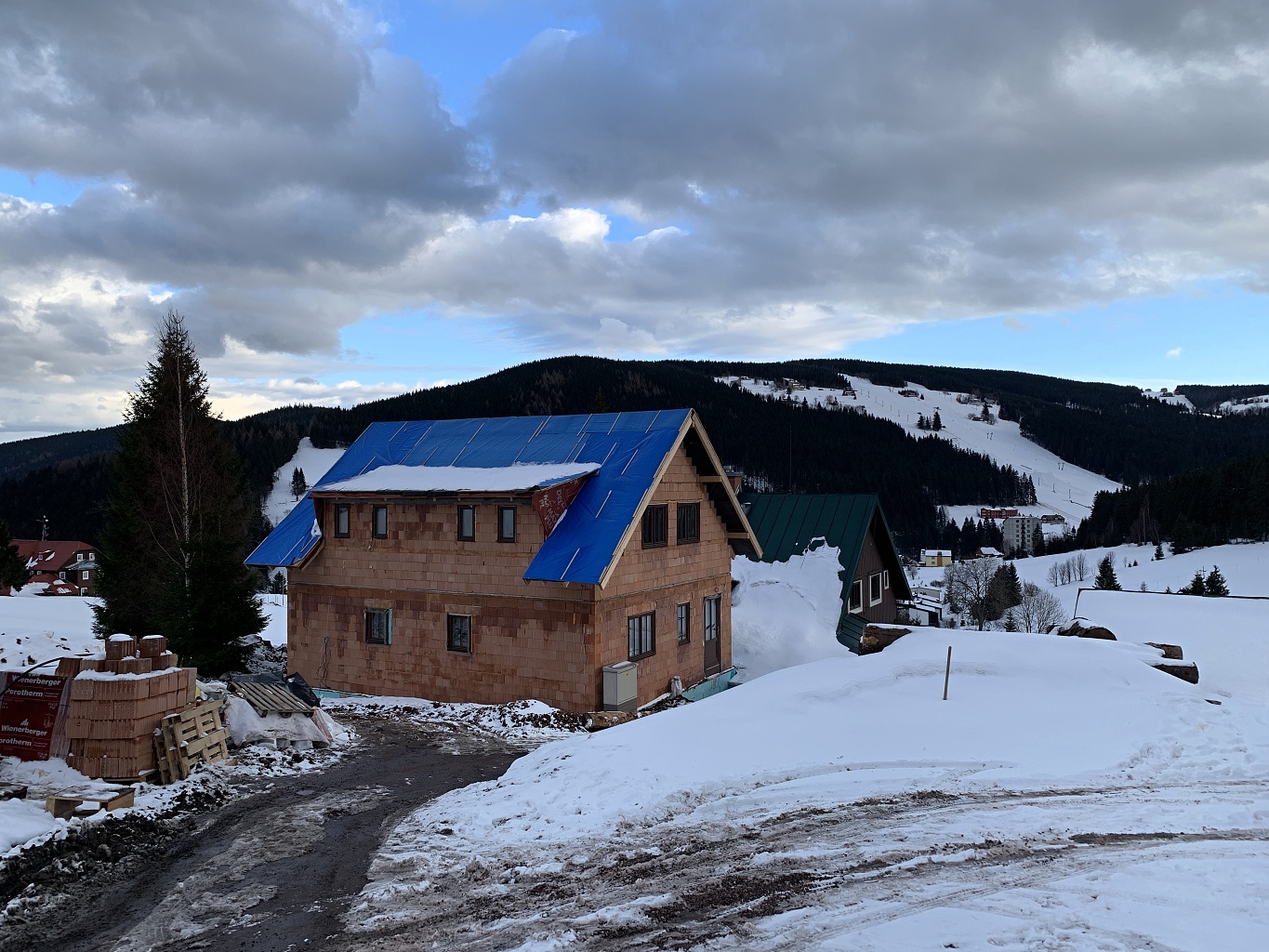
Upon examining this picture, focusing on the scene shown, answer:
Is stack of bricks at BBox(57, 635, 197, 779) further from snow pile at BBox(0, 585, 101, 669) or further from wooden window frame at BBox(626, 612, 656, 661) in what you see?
wooden window frame at BBox(626, 612, 656, 661)

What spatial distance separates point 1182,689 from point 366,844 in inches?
572

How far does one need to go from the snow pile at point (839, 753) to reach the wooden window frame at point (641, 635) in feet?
15.9

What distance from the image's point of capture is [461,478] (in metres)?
21.7

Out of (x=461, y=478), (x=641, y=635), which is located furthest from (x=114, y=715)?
(x=641, y=635)

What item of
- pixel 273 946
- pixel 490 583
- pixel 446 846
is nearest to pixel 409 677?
pixel 490 583

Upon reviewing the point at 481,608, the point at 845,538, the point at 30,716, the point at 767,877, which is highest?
the point at 845,538

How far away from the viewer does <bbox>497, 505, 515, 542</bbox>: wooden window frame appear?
20.8m

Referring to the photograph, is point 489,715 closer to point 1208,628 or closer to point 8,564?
point 1208,628

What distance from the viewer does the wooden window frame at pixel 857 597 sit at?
32094 mm

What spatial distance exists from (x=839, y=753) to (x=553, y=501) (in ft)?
32.2

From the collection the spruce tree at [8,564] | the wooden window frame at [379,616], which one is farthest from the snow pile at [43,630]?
the spruce tree at [8,564]

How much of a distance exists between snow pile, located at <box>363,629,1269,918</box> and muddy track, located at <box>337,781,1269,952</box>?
49cm

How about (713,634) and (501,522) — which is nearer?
(501,522)

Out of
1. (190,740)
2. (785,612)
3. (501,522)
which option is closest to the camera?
(190,740)
